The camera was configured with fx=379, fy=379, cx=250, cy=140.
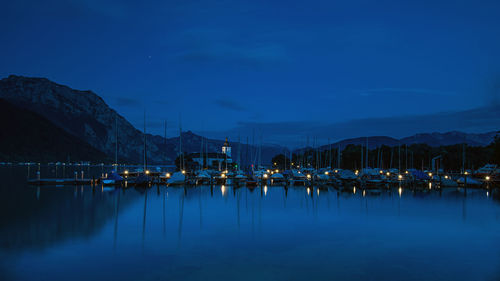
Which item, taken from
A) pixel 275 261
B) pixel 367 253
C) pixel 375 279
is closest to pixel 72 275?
pixel 275 261

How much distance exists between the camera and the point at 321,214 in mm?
38438

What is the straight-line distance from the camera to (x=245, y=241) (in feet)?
82.0

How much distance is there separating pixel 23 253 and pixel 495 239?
29.8 metres

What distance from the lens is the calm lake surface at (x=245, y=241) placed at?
1772 cm

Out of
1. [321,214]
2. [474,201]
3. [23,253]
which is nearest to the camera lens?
[23,253]

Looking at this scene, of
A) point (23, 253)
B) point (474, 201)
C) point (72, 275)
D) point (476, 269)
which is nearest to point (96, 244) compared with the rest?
point (23, 253)

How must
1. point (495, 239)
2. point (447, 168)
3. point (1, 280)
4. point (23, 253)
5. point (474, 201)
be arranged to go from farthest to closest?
point (447, 168) < point (474, 201) < point (495, 239) < point (23, 253) < point (1, 280)

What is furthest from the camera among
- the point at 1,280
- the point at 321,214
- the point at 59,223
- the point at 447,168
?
the point at 447,168

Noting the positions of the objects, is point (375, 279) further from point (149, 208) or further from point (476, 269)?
point (149, 208)

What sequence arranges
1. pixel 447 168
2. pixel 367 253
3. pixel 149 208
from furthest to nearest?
pixel 447 168 → pixel 149 208 → pixel 367 253

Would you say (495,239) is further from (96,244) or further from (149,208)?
(149,208)

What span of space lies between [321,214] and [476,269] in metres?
20.3

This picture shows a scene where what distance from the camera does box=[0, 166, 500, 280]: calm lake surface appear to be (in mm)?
17719

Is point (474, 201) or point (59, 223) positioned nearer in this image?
point (59, 223)
